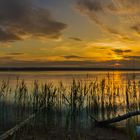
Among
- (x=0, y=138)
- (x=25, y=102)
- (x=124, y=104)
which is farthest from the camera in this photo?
(x=124, y=104)

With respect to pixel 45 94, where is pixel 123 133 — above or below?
below

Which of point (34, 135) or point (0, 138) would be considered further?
point (34, 135)

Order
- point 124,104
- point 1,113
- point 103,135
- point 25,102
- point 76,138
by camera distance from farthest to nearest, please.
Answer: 1. point 124,104
2. point 25,102
3. point 1,113
4. point 103,135
5. point 76,138

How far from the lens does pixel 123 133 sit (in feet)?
47.9

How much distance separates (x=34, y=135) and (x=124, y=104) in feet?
35.3

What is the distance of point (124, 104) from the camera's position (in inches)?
885

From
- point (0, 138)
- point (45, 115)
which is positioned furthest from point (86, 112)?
point (0, 138)

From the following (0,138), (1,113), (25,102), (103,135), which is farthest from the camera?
(25,102)

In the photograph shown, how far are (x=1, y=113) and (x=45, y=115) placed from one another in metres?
3.12

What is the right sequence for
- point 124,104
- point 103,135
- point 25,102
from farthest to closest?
point 124,104
point 25,102
point 103,135

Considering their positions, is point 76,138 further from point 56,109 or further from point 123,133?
point 56,109

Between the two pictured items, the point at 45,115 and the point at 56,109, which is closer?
the point at 45,115

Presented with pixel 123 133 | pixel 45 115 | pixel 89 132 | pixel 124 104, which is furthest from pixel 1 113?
pixel 124 104

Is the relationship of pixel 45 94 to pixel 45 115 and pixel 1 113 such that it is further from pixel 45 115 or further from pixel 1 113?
pixel 1 113
